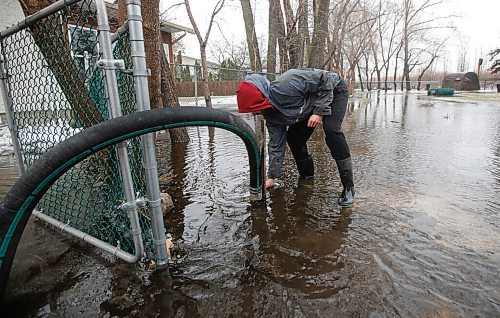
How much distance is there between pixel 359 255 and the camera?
7.41 feet

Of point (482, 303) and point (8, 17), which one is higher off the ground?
point (8, 17)

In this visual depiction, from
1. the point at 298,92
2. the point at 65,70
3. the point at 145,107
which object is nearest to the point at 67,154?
the point at 145,107

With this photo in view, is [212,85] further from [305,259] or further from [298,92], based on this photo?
[305,259]

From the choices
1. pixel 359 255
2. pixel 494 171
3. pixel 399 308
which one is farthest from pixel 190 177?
pixel 494 171

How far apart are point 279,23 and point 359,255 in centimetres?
1050

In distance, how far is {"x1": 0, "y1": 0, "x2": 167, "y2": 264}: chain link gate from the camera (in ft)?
5.53

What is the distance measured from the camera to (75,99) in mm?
2553

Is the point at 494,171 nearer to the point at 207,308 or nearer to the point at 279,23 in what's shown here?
the point at 207,308

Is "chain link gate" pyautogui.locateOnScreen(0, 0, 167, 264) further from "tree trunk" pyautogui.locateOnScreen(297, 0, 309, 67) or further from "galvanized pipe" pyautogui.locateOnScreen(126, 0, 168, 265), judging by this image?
"tree trunk" pyautogui.locateOnScreen(297, 0, 309, 67)

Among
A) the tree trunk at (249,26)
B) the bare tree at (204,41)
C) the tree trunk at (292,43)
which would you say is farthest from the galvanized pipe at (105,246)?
the tree trunk at (249,26)

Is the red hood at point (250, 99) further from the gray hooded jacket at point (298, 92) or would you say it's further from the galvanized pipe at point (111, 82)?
the galvanized pipe at point (111, 82)

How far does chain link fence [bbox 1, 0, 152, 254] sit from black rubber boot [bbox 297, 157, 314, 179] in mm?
2156

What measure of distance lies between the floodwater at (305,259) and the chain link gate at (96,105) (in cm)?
23

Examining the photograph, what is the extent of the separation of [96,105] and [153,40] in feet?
9.33
